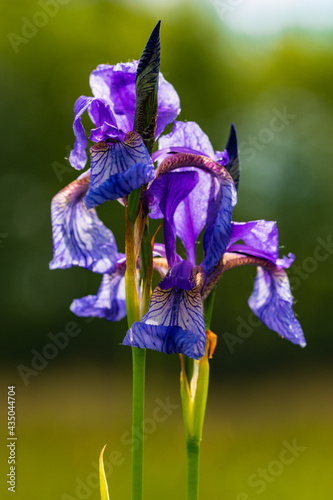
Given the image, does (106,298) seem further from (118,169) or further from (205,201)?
(118,169)

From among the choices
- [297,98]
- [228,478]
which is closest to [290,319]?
[228,478]

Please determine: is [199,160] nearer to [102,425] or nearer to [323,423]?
[102,425]

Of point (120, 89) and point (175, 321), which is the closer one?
point (175, 321)

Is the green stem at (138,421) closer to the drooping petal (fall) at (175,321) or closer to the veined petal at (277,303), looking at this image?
the drooping petal (fall) at (175,321)

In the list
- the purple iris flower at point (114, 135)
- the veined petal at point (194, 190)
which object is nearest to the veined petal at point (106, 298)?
the veined petal at point (194, 190)

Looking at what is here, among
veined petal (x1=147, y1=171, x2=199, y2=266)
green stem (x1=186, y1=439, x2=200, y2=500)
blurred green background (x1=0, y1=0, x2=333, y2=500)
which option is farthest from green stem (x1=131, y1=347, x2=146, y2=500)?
blurred green background (x1=0, y1=0, x2=333, y2=500)

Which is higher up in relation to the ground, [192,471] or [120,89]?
[120,89]

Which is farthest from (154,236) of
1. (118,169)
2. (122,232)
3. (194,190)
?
(122,232)
